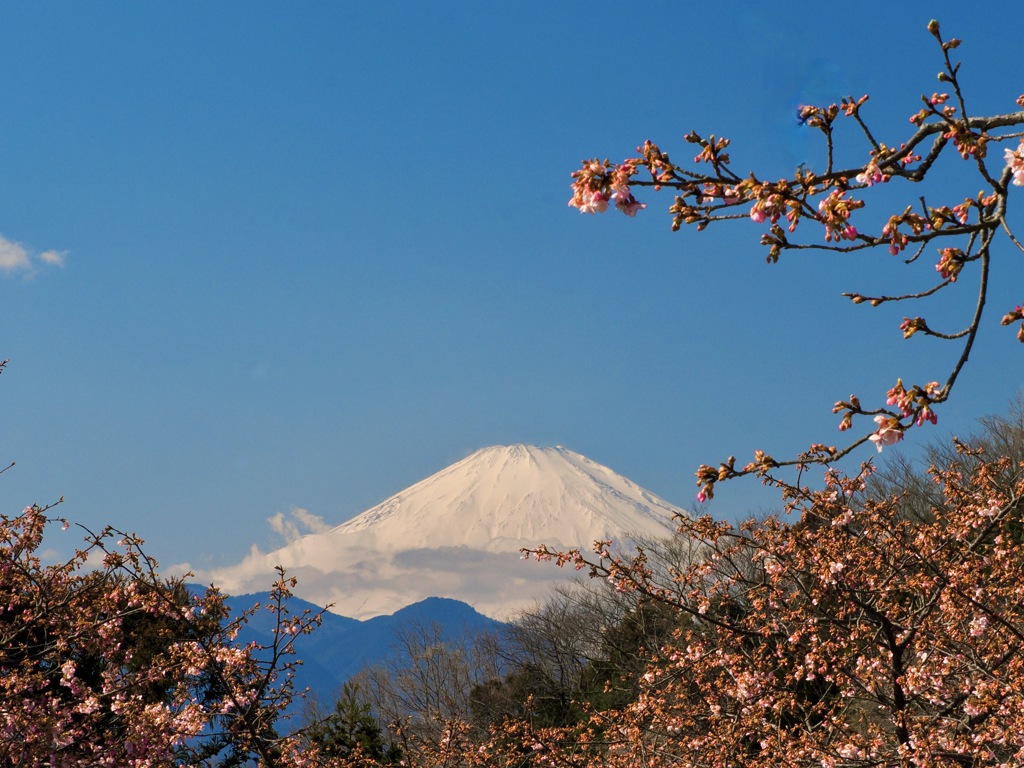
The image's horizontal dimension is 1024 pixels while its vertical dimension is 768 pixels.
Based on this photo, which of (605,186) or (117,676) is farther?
(117,676)

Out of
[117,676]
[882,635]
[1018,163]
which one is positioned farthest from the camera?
[117,676]

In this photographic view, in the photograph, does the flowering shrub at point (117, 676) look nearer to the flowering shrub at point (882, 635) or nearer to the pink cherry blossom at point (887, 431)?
the flowering shrub at point (882, 635)

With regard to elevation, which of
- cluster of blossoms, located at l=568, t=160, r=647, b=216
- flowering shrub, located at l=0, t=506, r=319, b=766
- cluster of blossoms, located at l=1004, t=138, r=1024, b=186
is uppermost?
flowering shrub, located at l=0, t=506, r=319, b=766

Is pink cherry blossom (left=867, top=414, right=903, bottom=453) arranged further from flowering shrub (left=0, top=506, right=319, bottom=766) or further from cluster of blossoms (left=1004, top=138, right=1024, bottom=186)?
flowering shrub (left=0, top=506, right=319, bottom=766)

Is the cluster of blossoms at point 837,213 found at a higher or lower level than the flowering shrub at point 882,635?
higher

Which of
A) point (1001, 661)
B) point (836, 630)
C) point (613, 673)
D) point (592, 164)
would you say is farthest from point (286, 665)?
point (613, 673)

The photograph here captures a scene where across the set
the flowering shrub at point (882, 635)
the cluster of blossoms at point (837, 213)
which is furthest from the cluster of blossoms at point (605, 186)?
the flowering shrub at point (882, 635)

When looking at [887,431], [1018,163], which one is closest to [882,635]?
[887,431]

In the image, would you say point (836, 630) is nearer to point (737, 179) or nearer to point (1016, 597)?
point (1016, 597)

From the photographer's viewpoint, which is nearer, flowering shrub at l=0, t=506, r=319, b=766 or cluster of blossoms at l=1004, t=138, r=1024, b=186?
cluster of blossoms at l=1004, t=138, r=1024, b=186

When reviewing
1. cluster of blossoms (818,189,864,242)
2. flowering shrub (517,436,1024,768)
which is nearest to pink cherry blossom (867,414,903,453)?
cluster of blossoms (818,189,864,242)

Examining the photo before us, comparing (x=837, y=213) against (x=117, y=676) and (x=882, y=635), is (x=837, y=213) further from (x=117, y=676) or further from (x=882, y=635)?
(x=117, y=676)

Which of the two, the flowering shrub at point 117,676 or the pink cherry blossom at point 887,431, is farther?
the flowering shrub at point 117,676

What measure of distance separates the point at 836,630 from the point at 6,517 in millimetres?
9313
